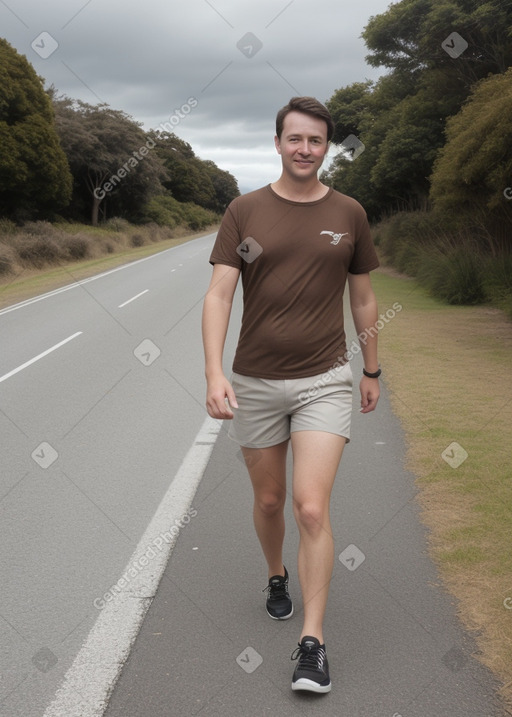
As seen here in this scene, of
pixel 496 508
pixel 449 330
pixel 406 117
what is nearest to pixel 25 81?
pixel 406 117

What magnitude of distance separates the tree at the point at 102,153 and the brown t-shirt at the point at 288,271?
38.8 m

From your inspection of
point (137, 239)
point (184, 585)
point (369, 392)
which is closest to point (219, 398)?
point (369, 392)

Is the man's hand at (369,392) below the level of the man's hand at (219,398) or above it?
below

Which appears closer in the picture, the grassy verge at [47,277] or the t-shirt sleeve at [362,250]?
the t-shirt sleeve at [362,250]

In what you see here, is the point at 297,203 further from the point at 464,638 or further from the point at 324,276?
the point at 464,638

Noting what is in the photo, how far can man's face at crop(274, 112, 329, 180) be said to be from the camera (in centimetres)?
330

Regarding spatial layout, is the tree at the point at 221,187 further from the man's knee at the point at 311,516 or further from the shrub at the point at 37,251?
the man's knee at the point at 311,516

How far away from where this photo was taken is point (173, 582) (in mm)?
4004

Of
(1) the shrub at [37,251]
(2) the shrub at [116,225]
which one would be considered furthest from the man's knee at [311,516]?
(2) the shrub at [116,225]

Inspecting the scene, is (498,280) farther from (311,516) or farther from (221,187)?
(221,187)

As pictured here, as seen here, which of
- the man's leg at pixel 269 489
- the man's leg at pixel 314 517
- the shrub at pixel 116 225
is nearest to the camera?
the man's leg at pixel 314 517

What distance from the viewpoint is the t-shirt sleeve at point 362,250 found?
11.4ft

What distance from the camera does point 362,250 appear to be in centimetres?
352

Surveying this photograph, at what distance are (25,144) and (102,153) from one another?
1153cm
